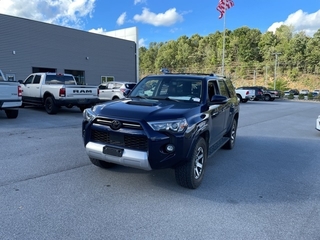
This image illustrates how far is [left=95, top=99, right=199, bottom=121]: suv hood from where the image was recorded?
3.68m

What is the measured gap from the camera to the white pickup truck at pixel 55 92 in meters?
11.4

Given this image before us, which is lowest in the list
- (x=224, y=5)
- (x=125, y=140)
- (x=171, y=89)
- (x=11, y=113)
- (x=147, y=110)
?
(x=11, y=113)

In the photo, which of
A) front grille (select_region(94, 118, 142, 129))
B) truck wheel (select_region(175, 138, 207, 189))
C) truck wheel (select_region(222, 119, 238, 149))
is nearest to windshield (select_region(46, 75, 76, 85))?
truck wheel (select_region(222, 119, 238, 149))

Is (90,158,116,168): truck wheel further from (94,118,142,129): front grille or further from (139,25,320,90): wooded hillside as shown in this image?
(139,25,320,90): wooded hillside

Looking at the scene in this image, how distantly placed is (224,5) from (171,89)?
25.5 meters

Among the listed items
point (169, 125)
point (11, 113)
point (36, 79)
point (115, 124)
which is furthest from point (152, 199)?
point (36, 79)

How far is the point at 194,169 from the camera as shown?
12.9 feet

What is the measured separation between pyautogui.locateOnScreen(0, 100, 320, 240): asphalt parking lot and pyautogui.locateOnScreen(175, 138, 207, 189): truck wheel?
142mm

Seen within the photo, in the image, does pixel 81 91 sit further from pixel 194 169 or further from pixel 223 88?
pixel 194 169

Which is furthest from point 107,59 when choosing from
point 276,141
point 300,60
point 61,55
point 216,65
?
point 216,65

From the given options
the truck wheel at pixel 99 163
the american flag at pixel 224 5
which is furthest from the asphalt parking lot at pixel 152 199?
the american flag at pixel 224 5

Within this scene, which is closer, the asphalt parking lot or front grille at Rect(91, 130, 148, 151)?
the asphalt parking lot

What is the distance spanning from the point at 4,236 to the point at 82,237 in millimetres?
785

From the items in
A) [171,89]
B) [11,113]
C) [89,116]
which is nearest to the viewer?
[89,116]
